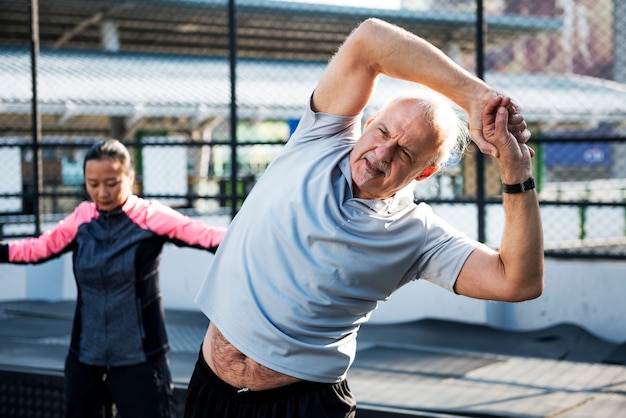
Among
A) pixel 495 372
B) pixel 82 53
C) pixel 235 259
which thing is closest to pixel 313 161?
pixel 235 259

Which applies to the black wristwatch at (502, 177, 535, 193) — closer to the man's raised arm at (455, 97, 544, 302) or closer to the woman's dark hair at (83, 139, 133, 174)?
the man's raised arm at (455, 97, 544, 302)

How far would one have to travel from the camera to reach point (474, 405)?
15.4ft

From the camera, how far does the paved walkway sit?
475 cm

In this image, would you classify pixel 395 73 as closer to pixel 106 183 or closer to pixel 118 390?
pixel 106 183

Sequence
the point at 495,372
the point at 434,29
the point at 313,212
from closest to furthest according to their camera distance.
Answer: the point at 313,212 → the point at 495,372 → the point at 434,29

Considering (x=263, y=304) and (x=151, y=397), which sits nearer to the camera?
(x=263, y=304)

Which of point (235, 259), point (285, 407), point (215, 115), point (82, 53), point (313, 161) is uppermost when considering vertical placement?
point (82, 53)

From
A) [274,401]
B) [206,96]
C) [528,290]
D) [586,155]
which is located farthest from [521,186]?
[586,155]

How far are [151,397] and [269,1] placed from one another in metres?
11.7

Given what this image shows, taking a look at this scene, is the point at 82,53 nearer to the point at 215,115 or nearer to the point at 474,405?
the point at 215,115

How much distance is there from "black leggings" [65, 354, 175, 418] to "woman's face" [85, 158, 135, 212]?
0.68 m

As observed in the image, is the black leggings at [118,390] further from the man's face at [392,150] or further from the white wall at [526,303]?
the white wall at [526,303]

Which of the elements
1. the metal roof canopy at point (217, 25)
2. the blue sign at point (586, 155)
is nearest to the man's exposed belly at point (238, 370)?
the metal roof canopy at point (217, 25)

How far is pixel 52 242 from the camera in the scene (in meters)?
3.71
